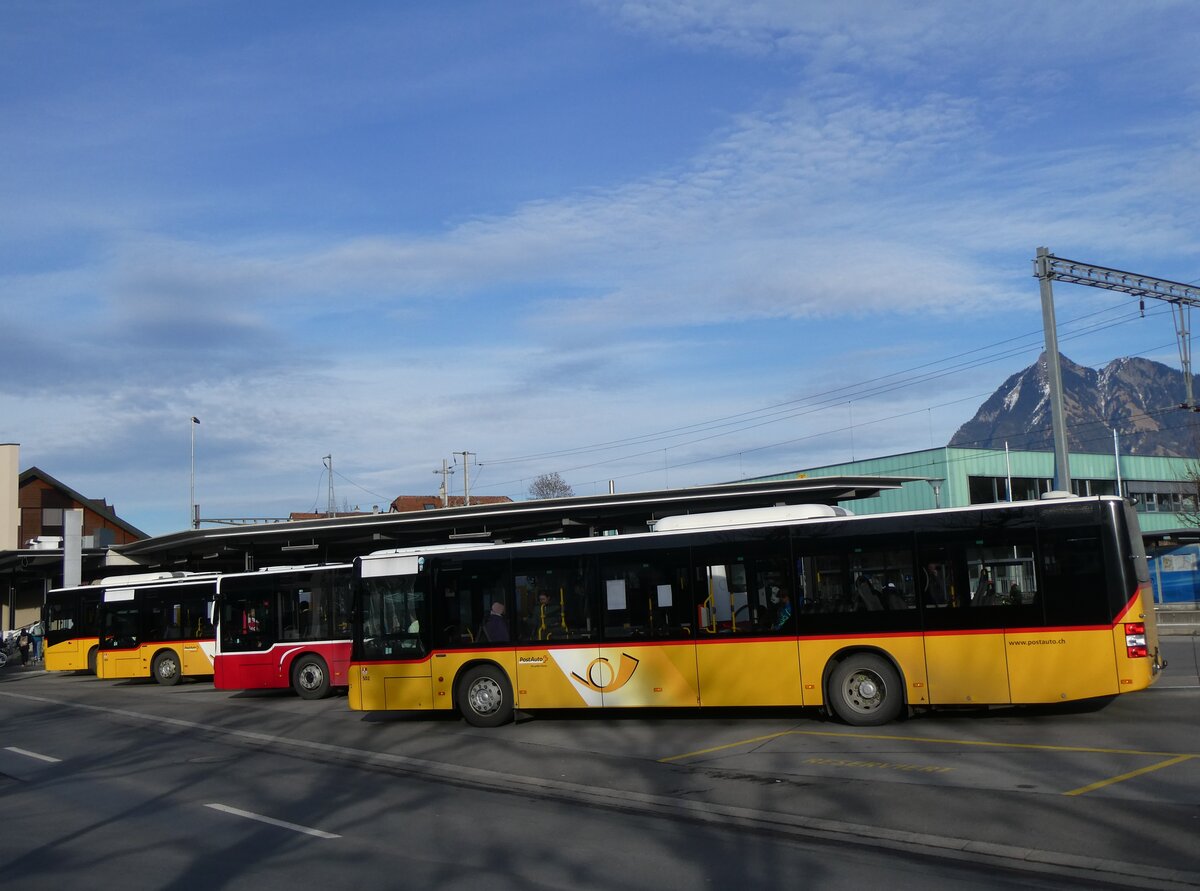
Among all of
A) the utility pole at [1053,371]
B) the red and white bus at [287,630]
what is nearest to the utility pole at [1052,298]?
the utility pole at [1053,371]

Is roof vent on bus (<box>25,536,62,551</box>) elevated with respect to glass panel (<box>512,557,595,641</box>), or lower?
elevated

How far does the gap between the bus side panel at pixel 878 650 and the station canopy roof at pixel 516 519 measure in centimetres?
1218

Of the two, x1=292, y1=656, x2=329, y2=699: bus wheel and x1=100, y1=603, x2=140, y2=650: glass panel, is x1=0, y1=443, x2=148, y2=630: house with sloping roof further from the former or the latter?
x1=292, y1=656, x2=329, y2=699: bus wheel

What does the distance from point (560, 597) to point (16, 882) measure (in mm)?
9737

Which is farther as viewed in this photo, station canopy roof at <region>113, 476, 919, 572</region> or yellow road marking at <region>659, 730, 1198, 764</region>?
station canopy roof at <region>113, 476, 919, 572</region>

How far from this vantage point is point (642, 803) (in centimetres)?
1103

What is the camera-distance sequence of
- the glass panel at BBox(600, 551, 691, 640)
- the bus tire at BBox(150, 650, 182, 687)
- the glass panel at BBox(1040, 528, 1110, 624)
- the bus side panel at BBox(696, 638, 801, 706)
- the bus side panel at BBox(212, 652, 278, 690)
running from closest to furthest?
the glass panel at BBox(1040, 528, 1110, 624), the bus side panel at BBox(696, 638, 801, 706), the glass panel at BBox(600, 551, 691, 640), the bus side panel at BBox(212, 652, 278, 690), the bus tire at BBox(150, 650, 182, 687)

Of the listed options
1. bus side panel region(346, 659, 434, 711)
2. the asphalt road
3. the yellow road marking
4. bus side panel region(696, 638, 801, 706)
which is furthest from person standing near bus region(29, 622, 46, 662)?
the yellow road marking

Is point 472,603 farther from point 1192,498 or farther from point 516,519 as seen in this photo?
point 1192,498

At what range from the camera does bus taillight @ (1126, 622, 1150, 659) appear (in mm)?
13820

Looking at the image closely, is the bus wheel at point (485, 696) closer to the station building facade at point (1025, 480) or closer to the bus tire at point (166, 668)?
the bus tire at point (166, 668)

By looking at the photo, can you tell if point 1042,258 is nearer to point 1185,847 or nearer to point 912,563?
point 912,563

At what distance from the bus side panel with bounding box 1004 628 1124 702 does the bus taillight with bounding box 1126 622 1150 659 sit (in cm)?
9

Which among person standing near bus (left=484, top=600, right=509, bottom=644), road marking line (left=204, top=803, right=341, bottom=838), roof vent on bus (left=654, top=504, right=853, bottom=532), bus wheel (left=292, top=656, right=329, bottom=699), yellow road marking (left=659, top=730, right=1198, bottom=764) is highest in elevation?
roof vent on bus (left=654, top=504, right=853, bottom=532)
